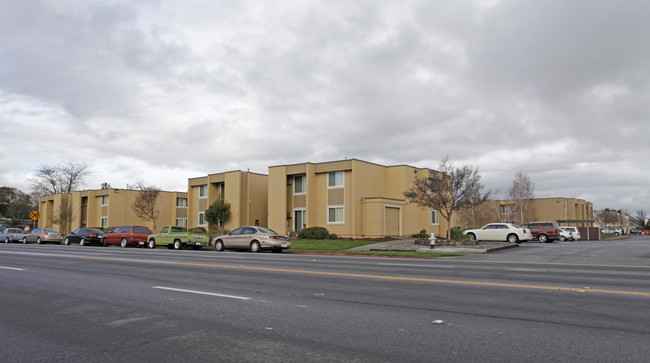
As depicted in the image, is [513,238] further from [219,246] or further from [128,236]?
[128,236]

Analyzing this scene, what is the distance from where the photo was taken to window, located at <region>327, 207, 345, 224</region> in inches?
1446

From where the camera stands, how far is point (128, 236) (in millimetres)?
31797

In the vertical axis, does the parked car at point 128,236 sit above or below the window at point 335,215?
below

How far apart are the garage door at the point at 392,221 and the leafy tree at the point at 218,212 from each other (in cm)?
1511

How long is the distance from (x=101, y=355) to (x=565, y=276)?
1111 cm

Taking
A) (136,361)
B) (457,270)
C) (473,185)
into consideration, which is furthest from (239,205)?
(136,361)

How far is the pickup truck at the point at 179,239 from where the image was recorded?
95.4ft

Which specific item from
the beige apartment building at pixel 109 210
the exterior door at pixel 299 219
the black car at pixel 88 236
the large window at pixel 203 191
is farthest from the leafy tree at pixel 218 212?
the beige apartment building at pixel 109 210

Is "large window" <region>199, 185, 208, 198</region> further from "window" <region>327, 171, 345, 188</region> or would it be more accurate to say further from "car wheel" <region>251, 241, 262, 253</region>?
"car wheel" <region>251, 241, 262, 253</region>

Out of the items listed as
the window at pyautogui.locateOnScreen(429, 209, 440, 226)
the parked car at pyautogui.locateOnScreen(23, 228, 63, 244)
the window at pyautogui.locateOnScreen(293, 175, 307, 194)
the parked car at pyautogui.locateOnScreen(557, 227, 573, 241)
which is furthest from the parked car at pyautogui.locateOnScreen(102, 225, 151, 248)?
the parked car at pyautogui.locateOnScreen(557, 227, 573, 241)

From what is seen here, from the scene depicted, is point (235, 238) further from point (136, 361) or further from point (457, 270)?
point (136, 361)

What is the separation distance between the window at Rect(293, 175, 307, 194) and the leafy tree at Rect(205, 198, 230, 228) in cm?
738

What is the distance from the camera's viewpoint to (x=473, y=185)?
27734 mm

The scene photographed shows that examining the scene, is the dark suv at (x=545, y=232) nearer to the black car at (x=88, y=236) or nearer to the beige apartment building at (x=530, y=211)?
the beige apartment building at (x=530, y=211)
